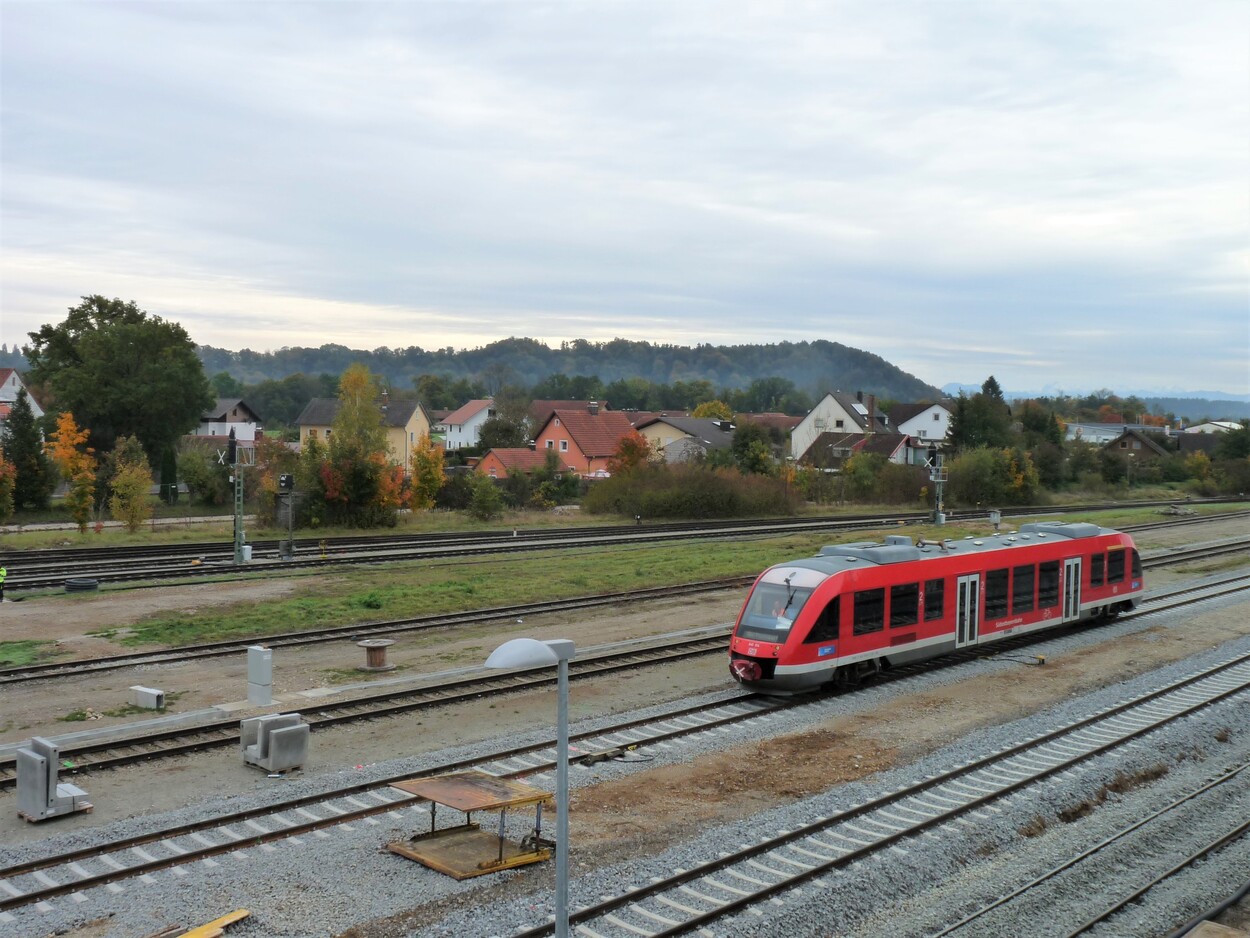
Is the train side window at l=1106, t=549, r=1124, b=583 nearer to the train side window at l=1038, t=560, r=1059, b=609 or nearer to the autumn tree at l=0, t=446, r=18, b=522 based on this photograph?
the train side window at l=1038, t=560, r=1059, b=609

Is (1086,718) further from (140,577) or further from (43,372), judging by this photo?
(43,372)

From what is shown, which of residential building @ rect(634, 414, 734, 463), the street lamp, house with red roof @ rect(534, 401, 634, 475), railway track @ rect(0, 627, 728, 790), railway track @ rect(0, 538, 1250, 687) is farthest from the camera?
residential building @ rect(634, 414, 734, 463)

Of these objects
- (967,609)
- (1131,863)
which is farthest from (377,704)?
(967,609)

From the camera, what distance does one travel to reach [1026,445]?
96812mm

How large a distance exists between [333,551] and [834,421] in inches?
3278

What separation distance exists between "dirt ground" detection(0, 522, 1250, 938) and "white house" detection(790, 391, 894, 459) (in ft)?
282

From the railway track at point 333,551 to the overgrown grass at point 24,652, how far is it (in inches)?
304

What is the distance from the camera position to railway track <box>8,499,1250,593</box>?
35875 millimetres

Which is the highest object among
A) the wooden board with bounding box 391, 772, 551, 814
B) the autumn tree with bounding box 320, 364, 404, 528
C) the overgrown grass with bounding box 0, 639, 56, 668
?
the autumn tree with bounding box 320, 364, 404, 528

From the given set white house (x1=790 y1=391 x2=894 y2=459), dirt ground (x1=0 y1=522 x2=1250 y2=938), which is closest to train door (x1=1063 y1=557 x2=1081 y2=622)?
dirt ground (x1=0 y1=522 x2=1250 y2=938)

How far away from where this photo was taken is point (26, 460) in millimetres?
62062

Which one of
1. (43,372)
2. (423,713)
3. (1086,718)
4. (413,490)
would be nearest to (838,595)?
(1086,718)

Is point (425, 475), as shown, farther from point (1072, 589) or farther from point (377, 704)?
point (377, 704)

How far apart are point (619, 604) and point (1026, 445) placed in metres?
74.5
